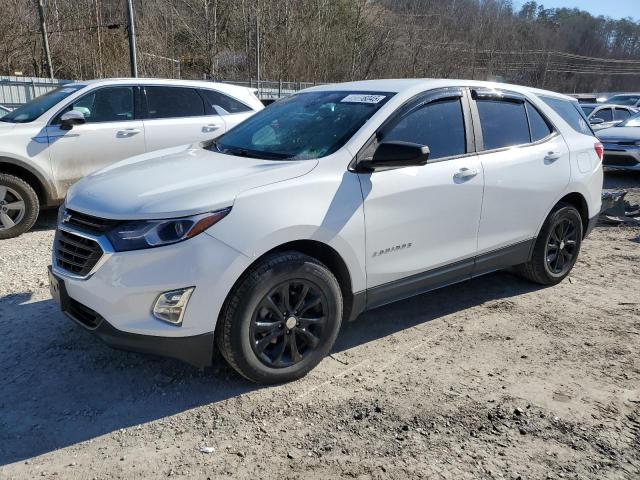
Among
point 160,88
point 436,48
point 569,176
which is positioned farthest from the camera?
point 436,48

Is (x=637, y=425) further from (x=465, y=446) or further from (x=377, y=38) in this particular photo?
(x=377, y=38)

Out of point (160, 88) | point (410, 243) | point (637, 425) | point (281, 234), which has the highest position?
point (160, 88)

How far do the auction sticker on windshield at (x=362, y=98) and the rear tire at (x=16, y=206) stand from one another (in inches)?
163

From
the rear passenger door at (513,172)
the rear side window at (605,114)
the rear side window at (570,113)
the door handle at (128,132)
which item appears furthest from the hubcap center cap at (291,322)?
the rear side window at (605,114)

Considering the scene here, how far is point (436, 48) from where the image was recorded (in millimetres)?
44562

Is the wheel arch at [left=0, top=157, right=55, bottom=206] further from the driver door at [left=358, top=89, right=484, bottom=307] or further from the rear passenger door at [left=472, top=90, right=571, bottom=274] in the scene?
the rear passenger door at [left=472, top=90, right=571, bottom=274]

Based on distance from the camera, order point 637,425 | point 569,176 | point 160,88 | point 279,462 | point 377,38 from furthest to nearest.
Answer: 1. point 377,38
2. point 160,88
3. point 569,176
4. point 637,425
5. point 279,462

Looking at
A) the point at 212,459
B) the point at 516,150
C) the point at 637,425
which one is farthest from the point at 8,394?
the point at 516,150

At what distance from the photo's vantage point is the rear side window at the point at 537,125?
464 cm

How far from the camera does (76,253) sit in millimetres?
3078

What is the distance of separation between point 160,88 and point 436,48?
4159cm

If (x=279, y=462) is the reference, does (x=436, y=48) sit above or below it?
above

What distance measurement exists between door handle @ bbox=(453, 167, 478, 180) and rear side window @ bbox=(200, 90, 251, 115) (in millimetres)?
4405

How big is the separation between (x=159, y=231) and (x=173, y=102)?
479 cm
